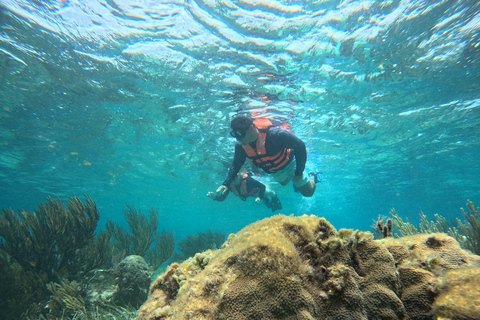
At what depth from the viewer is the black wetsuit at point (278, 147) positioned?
6.63 m

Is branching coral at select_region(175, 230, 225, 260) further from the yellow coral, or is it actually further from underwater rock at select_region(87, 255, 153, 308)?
the yellow coral

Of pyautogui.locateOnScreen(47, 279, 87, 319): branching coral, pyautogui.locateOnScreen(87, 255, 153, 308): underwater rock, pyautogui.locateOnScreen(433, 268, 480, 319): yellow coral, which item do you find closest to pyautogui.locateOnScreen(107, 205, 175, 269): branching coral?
pyautogui.locateOnScreen(87, 255, 153, 308): underwater rock

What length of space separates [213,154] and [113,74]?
30.0ft

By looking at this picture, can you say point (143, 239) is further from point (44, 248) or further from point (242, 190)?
point (242, 190)

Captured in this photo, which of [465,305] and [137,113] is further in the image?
[137,113]

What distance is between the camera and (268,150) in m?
7.48

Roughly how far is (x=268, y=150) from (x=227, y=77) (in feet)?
14.6

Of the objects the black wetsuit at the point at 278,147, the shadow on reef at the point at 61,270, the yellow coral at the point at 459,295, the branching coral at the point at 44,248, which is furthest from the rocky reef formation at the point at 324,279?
the branching coral at the point at 44,248

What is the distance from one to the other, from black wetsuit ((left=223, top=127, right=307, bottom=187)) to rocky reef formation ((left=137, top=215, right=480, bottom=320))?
4630mm

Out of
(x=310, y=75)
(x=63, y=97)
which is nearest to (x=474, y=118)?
(x=310, y=75)

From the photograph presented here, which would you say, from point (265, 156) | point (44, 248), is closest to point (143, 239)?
point (44, 248)

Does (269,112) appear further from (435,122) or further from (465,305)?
(435,122)

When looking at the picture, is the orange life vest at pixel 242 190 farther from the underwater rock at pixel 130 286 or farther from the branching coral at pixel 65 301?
the branching coral at pixel 65 301

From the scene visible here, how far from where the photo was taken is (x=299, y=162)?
677 cm
